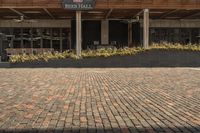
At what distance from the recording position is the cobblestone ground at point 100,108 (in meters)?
7.23

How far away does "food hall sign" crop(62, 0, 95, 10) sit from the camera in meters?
29.8

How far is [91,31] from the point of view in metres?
41.7

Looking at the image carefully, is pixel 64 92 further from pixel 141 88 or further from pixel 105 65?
pixel 105 65

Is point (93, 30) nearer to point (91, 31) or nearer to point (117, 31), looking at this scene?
point (91, 31)

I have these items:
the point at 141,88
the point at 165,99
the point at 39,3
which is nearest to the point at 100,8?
the point at 39,3

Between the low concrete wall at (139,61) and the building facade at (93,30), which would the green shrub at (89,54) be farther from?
the building facade at (93,30)

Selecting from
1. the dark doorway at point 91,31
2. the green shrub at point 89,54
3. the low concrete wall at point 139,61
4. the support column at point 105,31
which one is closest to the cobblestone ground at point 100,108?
the low concrete wall at point 139,61

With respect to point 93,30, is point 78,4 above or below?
above

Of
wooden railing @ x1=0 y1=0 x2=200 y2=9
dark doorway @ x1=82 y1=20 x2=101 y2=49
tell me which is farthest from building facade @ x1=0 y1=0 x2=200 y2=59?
wooden railing @ x1=0 y1=0 x2=200 y2=9

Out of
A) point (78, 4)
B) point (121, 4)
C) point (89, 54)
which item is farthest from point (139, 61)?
point (78, 4)

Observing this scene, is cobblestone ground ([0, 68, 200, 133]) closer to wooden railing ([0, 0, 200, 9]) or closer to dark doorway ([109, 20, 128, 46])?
wooden railing ([0, 0, 200, 9])

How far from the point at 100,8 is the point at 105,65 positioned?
5.93m

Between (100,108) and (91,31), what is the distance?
3276cm

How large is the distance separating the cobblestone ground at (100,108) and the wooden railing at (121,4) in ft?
56.1
